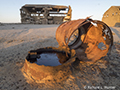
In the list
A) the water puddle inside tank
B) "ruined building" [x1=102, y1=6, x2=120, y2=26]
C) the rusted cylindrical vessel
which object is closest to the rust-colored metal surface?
the water puddle inside tank

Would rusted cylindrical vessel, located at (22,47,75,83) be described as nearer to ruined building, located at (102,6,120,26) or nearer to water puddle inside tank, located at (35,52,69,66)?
water puddle inside tank, located at (35,52,69,66)

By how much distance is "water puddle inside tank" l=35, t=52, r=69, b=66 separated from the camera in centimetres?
278

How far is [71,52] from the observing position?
3199 mm

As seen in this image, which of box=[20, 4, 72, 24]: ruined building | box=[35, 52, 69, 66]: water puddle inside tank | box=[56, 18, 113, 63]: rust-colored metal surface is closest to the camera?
box=[35, 52, 69, 66]: water puddle inside tank

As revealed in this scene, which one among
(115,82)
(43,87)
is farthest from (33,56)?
(115,82)

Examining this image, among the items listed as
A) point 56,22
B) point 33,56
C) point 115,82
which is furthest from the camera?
point 56,22

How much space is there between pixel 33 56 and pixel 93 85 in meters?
2.35

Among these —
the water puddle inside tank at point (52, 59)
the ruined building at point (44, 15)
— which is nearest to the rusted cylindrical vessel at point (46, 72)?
the water puddle inside tank at point (52, 59)

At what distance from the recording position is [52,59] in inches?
120

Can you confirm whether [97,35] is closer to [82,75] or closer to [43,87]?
[82,75]

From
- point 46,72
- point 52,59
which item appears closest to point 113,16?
point 52,59

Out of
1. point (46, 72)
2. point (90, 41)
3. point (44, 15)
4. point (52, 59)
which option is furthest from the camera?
point (44, 15)

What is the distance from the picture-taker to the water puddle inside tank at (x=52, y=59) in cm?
278

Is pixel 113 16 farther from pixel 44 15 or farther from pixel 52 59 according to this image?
pixel 52 59
